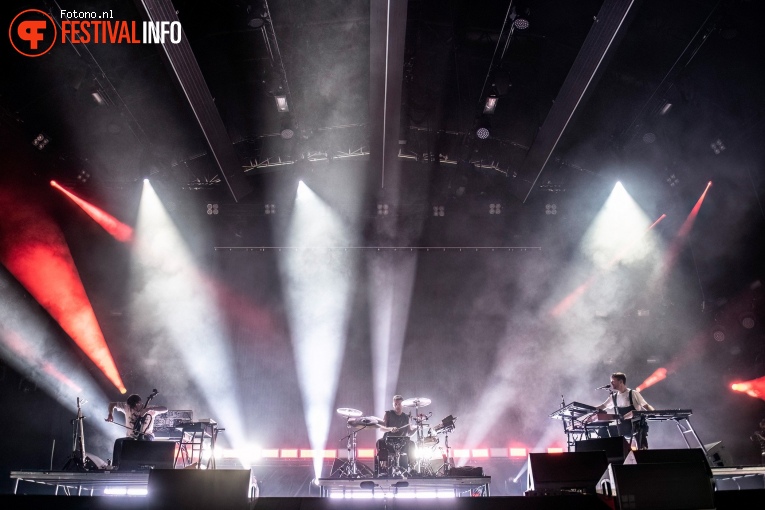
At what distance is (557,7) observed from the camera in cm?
694

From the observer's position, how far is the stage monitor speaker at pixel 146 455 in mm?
5004

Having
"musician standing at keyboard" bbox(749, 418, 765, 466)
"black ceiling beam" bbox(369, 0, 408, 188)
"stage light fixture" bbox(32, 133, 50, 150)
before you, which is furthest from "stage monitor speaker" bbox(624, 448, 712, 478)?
"stage light fixture" bbox(32, 133, 50, 150)

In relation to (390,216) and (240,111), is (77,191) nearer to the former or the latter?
(240,111)

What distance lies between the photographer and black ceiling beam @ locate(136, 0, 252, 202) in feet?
18.4

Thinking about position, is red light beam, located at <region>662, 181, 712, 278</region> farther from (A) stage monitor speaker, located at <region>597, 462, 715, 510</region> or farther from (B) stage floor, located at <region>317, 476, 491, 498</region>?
(A) stage monitor speaker, located at <region>597, 462, 715, 510</region>

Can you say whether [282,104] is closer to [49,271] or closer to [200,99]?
[200,99]

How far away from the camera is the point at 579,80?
653 centimetres

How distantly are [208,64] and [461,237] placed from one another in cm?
508

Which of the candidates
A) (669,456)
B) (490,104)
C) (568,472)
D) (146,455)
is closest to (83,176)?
(146,455)

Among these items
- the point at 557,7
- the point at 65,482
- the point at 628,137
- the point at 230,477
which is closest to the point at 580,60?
the point at 557,7

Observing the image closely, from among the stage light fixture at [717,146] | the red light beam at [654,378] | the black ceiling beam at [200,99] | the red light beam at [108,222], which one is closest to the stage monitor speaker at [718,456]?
the red light beam at [654,378]

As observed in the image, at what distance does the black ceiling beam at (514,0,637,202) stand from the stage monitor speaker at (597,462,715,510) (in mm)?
4357

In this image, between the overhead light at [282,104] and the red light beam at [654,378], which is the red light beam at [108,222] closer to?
the overhead light at [282,104]

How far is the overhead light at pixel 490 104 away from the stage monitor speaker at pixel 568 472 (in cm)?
502
